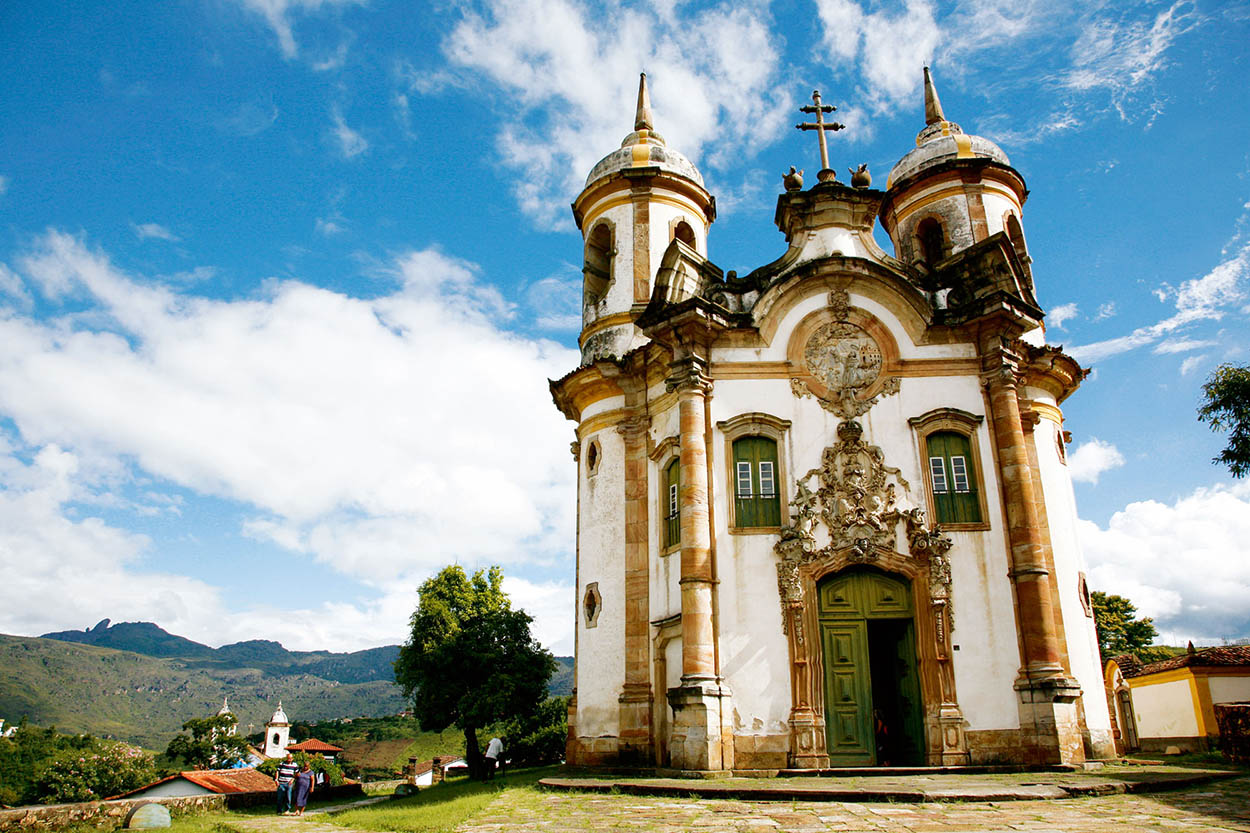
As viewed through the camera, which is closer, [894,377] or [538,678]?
[894,377]

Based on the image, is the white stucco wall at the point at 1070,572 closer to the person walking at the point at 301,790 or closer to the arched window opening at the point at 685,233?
the arched window opening at the point at 685,233

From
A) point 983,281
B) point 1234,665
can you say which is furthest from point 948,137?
point 1234,665

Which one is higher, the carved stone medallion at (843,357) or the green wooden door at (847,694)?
the carved stone medallion at (843,357)

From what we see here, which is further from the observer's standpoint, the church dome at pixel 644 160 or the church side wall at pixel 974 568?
the church dome at pixel 644 160

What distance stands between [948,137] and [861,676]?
15.8 m

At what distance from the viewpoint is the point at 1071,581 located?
57.4ft

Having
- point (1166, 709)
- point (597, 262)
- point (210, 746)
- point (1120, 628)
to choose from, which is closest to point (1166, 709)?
point (1166, 709)

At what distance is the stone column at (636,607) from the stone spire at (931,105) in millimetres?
13814

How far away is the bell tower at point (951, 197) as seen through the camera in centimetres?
2252

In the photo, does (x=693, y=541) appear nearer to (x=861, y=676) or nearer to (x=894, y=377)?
(x=861, y=676)

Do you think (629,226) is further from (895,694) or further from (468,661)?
(468,661)

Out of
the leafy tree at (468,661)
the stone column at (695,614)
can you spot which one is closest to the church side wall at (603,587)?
the stone column at (695,614)

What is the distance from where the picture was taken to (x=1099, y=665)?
17.5 m

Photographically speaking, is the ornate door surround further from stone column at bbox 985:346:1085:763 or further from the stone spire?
the stone spire
